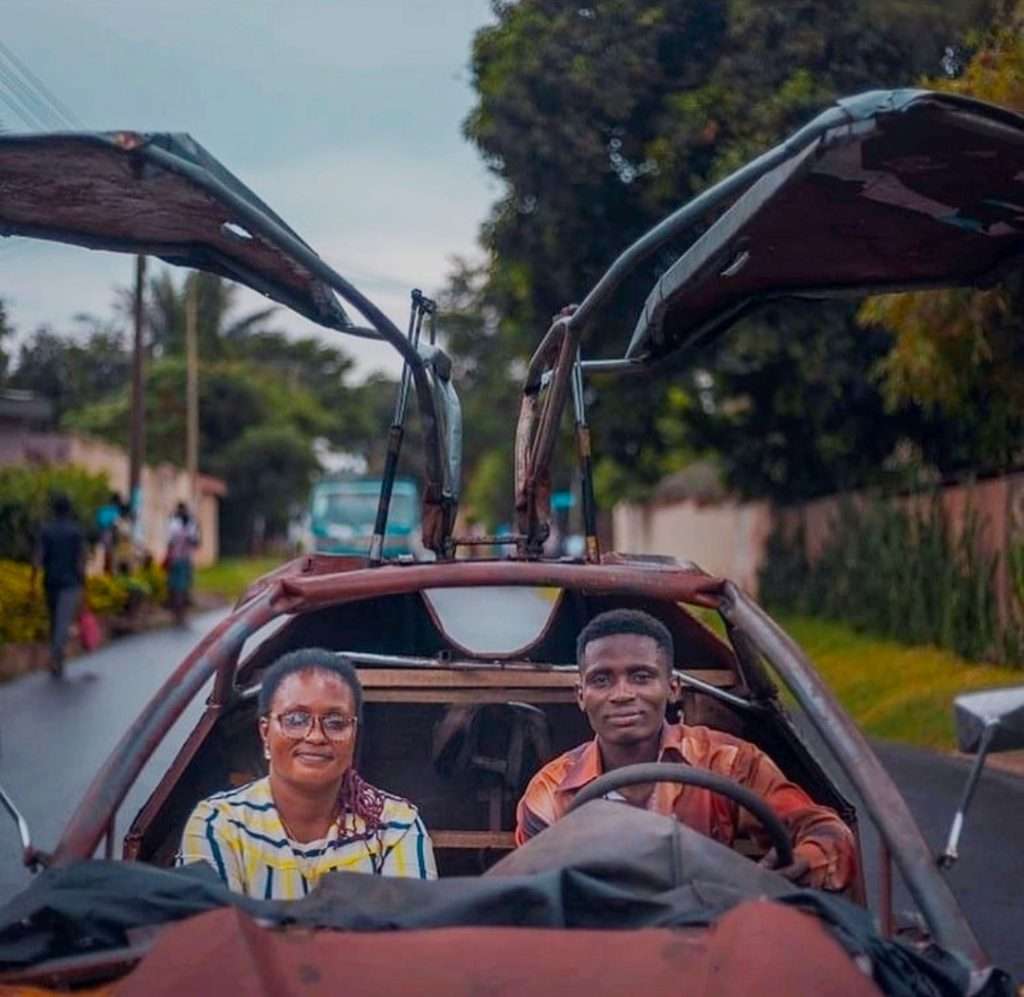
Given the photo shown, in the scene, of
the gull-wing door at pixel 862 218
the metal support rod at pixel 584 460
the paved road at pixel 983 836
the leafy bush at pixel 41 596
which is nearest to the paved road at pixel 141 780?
the paved road at pixel 983 836

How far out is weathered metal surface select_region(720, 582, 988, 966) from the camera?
347cm

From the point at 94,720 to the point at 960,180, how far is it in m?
11.9

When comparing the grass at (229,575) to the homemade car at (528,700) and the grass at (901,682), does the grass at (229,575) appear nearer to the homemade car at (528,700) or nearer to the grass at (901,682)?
the grass at (901,682)

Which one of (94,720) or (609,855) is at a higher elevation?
(609,855)

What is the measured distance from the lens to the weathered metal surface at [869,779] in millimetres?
3467

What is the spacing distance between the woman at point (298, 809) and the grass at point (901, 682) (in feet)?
32.8

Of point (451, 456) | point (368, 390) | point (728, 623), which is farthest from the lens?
point (368, 390)

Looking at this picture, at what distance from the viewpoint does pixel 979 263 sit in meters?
4.98

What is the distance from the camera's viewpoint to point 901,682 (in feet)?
56.1

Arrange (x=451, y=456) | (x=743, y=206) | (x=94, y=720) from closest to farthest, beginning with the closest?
1. (x=743, y=206)
2. (x=451, y=456)
3. (x=94, y=720)

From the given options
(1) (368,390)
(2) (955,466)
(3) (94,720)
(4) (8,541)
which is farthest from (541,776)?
(1) (368,390)

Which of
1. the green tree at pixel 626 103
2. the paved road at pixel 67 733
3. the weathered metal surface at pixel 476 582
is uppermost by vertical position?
the green tree at pixel 626 103

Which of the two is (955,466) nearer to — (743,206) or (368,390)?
(743,206)

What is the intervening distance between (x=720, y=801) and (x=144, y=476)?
46.1 metres
